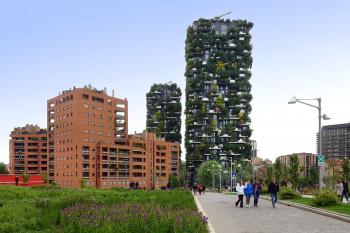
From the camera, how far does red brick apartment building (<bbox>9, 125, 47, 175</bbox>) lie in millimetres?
153500

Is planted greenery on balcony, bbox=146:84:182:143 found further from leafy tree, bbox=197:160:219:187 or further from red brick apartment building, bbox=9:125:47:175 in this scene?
leafy tree, bbox=197:160:219:187

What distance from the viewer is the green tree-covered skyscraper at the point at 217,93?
472 feet

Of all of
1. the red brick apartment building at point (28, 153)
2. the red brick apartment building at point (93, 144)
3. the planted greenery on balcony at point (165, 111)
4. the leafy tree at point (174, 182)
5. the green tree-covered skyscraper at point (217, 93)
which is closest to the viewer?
the red brick apartment building at point (93, 144)

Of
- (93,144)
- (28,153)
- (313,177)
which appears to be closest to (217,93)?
(93,144)

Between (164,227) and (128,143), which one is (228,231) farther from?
(128,143)

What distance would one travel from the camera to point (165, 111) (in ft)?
598

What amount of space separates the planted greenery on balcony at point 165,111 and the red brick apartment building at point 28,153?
142 feet

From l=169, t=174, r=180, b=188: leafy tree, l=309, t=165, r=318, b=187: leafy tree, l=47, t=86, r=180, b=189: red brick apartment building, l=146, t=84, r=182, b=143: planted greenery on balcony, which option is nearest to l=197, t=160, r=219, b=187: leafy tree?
l=309, t=165, r=318, b=187: leafy tree

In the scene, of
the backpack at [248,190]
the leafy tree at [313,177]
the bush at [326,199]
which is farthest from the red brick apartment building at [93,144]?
the bush at [326,199]

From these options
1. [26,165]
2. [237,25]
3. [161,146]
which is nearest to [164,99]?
[161,146]

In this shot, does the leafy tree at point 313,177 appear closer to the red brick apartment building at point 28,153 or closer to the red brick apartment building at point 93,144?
the red brick apartment building at point 93,144

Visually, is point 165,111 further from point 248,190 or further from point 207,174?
point 248,190

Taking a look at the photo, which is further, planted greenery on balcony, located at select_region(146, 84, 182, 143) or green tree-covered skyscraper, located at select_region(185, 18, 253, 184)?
planted greenery on balcony, located at select_region(146, 84, 182, 143)

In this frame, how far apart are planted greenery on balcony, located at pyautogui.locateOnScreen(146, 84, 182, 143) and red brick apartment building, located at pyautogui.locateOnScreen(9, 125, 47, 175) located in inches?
1708
